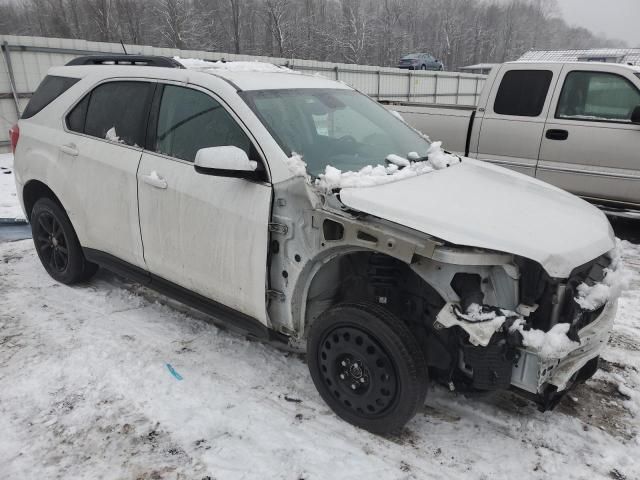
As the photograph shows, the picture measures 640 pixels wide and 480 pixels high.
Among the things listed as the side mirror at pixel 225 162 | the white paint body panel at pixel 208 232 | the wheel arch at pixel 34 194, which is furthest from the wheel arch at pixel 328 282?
the wheel arch at pixel 34 194

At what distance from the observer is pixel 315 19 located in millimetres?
54781

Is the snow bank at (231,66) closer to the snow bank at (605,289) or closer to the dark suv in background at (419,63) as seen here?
the snow bank at (605,289)

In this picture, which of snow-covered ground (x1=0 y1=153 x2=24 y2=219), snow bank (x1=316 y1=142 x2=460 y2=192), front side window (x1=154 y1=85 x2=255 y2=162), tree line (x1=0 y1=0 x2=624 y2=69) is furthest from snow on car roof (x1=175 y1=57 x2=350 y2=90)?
tree line (x1=0 y1=0 x2=624 y2=69)

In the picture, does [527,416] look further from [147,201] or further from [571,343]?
[147,201]

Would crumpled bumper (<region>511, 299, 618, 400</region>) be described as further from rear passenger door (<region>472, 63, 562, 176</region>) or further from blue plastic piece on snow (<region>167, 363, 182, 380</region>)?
rear passenger door (<region>472, 63, 562, 176</region>)

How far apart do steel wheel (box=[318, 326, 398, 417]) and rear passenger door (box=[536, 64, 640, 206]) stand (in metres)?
4.61

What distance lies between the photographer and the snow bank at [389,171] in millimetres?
2684

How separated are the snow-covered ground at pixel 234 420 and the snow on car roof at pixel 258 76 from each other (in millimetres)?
1846

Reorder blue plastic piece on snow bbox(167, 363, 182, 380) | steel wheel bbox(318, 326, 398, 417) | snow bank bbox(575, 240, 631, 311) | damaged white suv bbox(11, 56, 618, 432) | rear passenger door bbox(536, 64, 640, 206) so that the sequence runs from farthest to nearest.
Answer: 1. rear passenger door bbox(536, 64, 640, 206)
2. blue plastic piece on snow bbox(167, 363, 182, 380)
3. steel wheel bbox(318, 326, 398, 417)
4. snow bank bbox(575, 240, 631, 311)
5. damaged white suv bbox(11, 56, 618, 432)

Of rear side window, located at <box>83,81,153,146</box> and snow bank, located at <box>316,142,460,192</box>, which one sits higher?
rear side window, located at <box>83,81,153,146</box>

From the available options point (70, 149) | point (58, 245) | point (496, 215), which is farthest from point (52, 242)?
point (496, 215)

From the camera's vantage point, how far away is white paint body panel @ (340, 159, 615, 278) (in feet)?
7.48

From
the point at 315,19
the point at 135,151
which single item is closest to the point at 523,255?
the point at 135,151

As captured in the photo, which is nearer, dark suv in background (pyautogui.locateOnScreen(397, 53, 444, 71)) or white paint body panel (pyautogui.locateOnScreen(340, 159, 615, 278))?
white paint body panel (pyautogui.locateOnScreen(340, 159, 615, 278))
